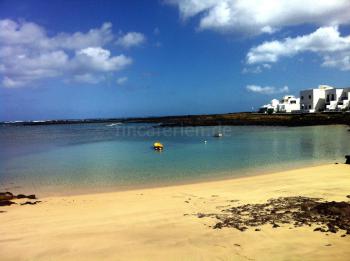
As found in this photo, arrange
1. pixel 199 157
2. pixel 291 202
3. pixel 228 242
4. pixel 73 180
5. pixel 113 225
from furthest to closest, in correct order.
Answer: pixel 199 157, pixel 73 180, pixel 291 202, pixel 113 225, pixel 228 242

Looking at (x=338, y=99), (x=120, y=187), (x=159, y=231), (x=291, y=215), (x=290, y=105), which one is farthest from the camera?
(x=290, y=105)

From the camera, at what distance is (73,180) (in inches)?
715

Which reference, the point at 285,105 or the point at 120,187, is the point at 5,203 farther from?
the point at 285,105

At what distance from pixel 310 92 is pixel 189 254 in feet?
258

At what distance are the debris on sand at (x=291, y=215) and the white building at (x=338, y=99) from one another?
68518 mm

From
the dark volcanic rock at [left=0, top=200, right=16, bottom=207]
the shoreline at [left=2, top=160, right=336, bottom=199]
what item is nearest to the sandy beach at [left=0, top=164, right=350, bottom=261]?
the dark volcanic rock at [left=0, top=200, right=16, bottom=207]

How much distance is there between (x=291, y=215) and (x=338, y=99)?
2903 inches

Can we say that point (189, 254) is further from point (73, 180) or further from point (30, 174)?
point (30, 174)

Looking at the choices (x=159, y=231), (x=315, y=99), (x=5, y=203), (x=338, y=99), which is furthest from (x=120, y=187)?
(x=315, y=99)

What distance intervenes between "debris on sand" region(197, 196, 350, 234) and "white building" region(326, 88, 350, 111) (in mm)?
68518

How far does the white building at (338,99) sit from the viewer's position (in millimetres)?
72125

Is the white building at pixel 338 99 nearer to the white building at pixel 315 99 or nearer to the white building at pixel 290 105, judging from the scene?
the white building at pixel 315 99

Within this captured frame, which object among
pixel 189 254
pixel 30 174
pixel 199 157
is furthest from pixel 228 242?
pixel 199 157

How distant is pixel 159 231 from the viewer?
8.03 metres
